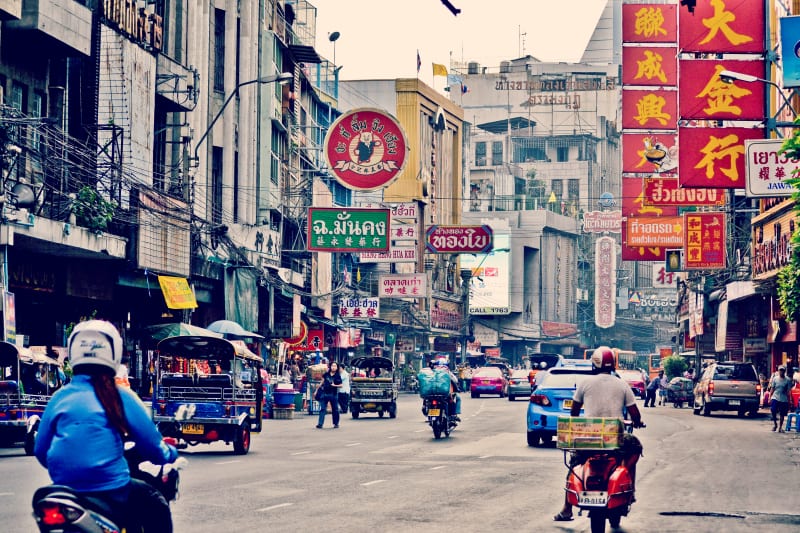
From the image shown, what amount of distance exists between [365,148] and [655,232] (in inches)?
468

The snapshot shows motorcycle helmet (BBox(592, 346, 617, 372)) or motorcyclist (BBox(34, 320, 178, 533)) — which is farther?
motorcycle helmet (BBox(592, 346, 617, 372))

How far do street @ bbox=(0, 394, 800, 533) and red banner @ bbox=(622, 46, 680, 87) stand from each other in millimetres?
16067

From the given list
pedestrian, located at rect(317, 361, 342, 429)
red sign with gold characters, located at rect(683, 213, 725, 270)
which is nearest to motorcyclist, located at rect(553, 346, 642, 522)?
pedestrian, located at rect(317, 361, 342, 429)

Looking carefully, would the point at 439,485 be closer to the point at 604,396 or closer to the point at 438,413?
the point at 604,396

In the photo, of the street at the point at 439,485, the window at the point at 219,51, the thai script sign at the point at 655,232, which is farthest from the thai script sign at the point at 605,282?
the street at the point at 439,485

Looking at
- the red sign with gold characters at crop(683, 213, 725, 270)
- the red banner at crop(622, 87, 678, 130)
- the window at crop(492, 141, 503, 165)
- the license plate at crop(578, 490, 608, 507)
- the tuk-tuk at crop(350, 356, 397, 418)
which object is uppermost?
the window at crop(492, 141, 503, 165)

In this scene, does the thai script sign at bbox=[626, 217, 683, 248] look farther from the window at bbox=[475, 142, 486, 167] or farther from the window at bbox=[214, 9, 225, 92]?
the window at bbox=[475, 142, 486, 167]

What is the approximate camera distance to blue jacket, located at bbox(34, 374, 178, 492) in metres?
6.93

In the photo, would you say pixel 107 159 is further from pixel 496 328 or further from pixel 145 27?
pixel 496 328

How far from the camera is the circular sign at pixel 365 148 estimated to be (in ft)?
160

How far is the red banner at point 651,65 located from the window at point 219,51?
1576cm

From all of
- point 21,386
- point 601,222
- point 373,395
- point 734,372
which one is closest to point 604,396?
point 21,386

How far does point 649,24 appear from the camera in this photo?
141 feet

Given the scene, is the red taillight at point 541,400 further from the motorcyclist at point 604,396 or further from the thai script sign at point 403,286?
the thai script sign at point 403,286
